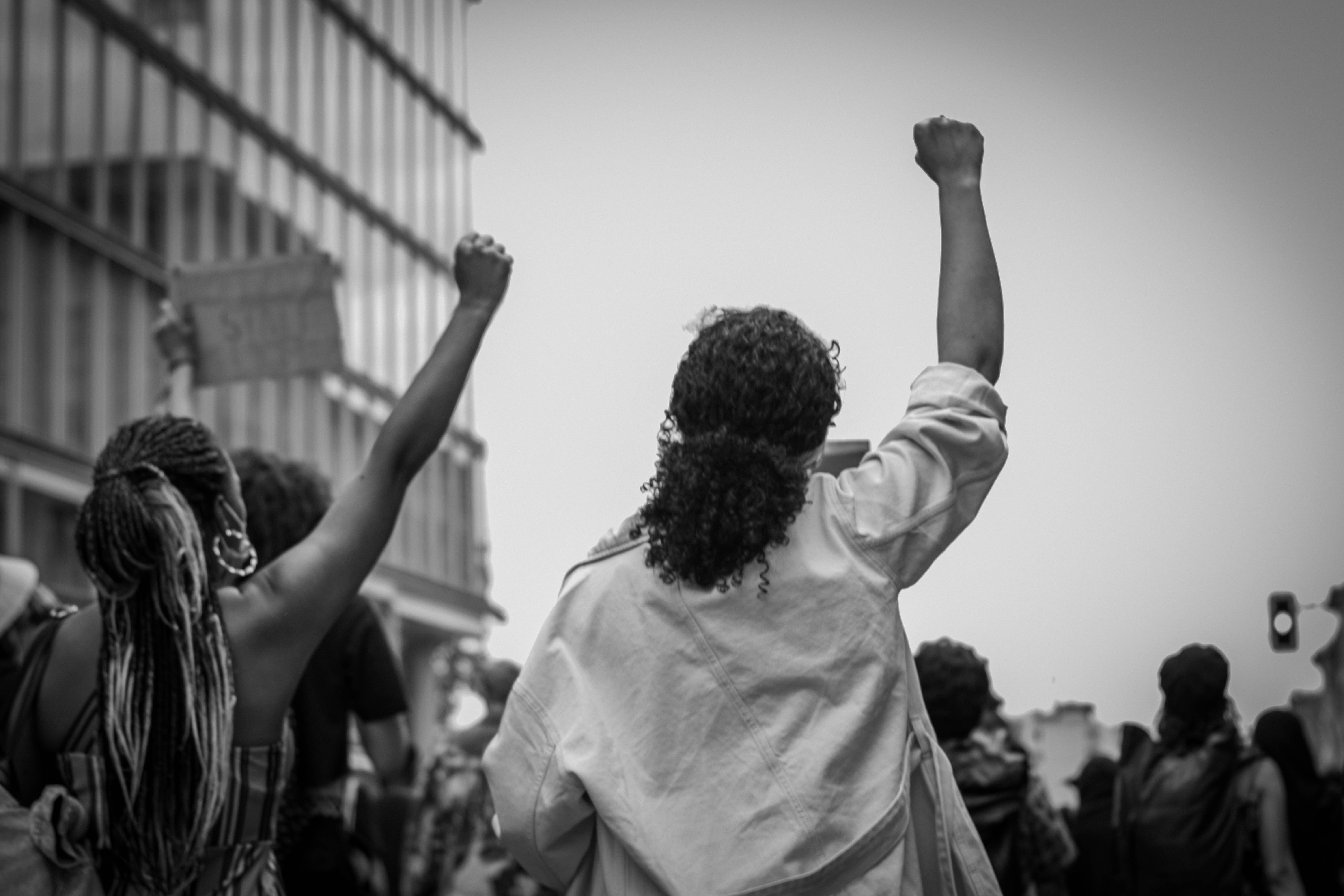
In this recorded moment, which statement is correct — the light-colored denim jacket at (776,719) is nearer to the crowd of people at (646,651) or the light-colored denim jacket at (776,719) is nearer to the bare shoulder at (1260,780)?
the crowd of people at (646,651)

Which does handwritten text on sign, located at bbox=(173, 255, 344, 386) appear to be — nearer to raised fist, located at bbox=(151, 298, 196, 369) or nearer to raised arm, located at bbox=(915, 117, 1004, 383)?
raised fist, located at bbox=(151, 298, 196, 369)

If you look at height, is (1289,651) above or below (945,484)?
below

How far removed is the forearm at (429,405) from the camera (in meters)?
3.24

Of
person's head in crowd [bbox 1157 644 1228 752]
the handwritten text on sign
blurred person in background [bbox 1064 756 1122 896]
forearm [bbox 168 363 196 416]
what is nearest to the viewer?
forearm [bbox 168 363 196 416]

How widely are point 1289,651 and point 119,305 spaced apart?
873 inches

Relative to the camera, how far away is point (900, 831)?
259 cm

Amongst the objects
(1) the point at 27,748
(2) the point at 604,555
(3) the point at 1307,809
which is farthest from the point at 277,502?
(3) the point at 1307,809

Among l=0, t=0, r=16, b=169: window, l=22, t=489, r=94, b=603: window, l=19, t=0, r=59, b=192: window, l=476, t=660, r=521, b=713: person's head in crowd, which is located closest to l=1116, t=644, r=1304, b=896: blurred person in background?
l=476, t=660, r=521, b=713: person's head in crowd

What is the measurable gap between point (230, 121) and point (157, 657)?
32.5 m

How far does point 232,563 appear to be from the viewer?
10.7ft

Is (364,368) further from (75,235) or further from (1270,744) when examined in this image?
(1270,744)

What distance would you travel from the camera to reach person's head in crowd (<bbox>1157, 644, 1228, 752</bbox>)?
5.66 metres

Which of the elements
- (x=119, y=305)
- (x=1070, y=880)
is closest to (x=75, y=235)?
(x=119, y=305)

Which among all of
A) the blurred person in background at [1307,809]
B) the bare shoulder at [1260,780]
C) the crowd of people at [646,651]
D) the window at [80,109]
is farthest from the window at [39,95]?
the crowd of people at [646,651]
